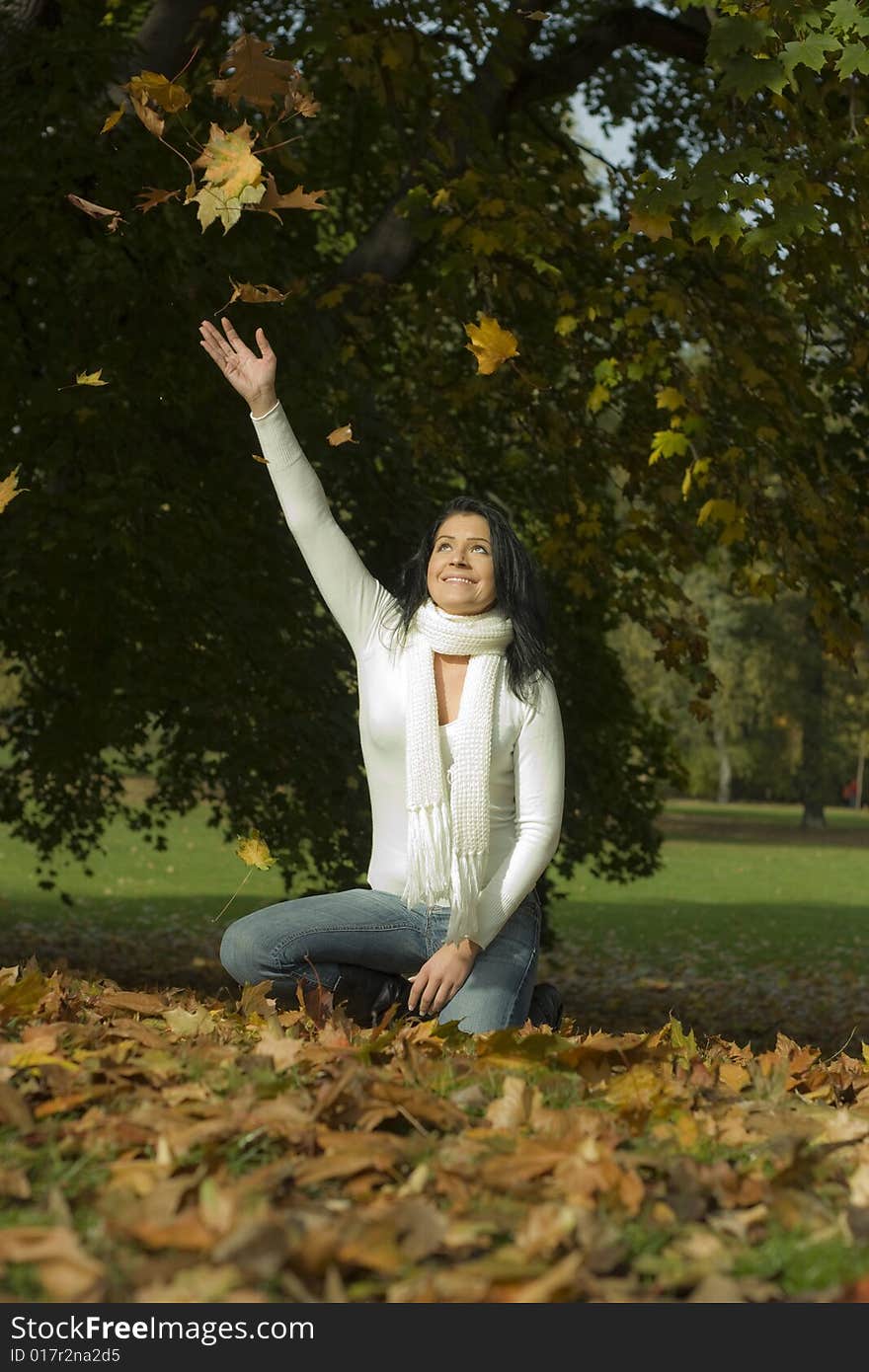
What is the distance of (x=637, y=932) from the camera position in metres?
19.0

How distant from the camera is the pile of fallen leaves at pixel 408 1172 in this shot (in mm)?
2133

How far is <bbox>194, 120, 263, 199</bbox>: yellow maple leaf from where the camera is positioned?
4684 millimetres

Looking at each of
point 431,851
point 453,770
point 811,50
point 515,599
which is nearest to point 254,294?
point 515,599

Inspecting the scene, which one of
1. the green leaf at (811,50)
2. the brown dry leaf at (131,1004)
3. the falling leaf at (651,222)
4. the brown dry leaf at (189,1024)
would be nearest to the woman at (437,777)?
the brown dry leaf at (131,1004)

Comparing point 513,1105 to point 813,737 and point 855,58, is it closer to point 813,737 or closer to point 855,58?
point 855,58

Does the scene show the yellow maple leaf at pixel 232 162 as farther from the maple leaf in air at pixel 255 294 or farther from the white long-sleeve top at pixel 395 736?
the white long-sleeve top at pixel 395 736

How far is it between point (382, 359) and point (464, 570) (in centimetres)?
726

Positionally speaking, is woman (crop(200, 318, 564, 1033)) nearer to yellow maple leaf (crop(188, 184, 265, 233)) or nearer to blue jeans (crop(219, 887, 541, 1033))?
blue jeans (crop(219, 887, 541, 1033))

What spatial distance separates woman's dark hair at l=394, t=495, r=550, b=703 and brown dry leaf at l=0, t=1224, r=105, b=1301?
2.42 m

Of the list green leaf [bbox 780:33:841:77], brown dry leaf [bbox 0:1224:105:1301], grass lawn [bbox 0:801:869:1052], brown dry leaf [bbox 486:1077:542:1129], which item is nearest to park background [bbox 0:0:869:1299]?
green leaf [bbox 780:33:841:77]

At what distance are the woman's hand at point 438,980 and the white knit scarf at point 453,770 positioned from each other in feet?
0.30

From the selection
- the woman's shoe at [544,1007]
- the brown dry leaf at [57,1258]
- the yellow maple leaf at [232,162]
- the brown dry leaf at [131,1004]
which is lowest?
the woman's shoe at [544,1007]
